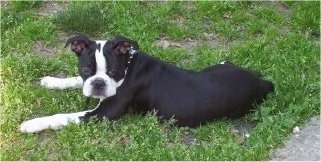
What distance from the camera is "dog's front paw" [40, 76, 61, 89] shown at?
23.3ft

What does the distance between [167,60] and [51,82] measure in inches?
56.1

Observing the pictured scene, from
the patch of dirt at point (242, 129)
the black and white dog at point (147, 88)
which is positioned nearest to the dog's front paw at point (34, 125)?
the black and white dog at point (147, 88)

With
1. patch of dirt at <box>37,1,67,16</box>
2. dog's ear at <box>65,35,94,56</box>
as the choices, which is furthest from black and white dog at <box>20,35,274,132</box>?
patch of dirt at <box>37,1,67,16</box>

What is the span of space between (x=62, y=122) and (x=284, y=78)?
2545mm

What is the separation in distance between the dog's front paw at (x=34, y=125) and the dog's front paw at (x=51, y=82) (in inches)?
33.0

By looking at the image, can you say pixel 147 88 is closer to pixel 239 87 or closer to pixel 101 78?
pixel 101 78

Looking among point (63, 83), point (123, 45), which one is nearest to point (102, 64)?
point (123, 45)

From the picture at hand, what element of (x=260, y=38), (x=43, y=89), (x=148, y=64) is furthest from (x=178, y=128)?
(x=260, y=38)

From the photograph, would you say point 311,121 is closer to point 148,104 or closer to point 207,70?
point 207,70

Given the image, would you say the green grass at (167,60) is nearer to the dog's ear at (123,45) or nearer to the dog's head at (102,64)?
the dog's head at (102,64)

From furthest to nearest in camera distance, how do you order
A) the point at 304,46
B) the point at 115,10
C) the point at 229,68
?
1. the point at 115,10
2. the point at 304,46
3. the point at 229,68

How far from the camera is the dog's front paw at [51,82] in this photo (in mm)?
7113

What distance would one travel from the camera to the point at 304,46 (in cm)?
791

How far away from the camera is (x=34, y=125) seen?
6.27 m
